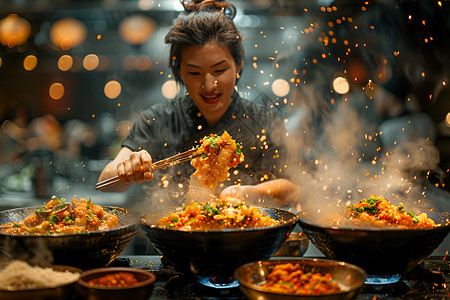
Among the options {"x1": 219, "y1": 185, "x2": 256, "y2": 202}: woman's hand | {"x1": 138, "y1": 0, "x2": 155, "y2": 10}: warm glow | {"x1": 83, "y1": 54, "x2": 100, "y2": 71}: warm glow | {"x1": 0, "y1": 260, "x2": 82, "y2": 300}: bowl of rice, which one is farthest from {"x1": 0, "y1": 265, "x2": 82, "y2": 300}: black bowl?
{"x1": 83, "y1": 54, "x2": 100, "y2": 71}: warm glow

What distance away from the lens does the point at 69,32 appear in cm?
510

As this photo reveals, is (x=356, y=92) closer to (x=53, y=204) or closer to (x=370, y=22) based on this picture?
(x=370, y=22)

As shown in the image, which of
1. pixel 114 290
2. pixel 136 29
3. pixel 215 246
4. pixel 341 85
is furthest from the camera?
pixel 136 29

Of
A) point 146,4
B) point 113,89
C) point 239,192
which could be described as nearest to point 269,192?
point 239,192

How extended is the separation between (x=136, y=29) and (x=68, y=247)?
3.53 metres

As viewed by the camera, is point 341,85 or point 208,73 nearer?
point 208,73

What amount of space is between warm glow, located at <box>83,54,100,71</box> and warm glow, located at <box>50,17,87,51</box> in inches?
13.0

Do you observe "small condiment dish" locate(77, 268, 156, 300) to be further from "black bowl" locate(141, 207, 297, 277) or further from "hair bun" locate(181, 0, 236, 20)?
"hair bun" locate(181, 0, 236, 20)

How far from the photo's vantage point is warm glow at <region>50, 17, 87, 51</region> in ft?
16.4

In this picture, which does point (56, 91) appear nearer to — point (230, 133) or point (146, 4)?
point (146, 4)

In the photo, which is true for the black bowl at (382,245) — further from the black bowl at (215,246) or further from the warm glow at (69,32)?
the warm glow at (69,32)

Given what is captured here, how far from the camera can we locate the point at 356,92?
15.6ft

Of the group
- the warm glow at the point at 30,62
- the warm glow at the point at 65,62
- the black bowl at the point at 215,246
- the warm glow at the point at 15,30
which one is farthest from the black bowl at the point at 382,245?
the warm glow at the point at 30,62

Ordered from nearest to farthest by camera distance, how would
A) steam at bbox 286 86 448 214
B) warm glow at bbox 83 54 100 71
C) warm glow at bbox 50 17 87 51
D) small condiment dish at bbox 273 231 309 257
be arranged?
small condiment dish at bbox 273 231 309 257
steam at bbox 286 86 448 214
warm glow at bbox 50 17 87 51
warm glow at bbox 83 54 100 71
